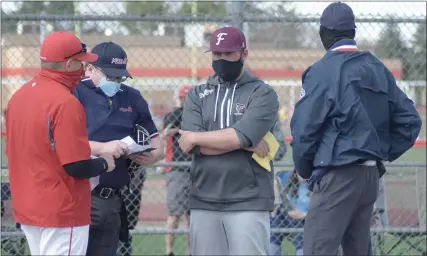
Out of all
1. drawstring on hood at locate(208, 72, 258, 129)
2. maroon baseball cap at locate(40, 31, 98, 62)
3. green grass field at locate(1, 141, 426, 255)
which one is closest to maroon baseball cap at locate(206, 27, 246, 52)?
drawstring on hood at locate(208, 72, 258, 129)

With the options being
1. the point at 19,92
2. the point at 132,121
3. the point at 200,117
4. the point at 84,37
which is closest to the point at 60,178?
the point at 19,92

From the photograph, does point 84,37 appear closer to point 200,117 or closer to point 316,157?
point 200,117

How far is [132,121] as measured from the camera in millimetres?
5344

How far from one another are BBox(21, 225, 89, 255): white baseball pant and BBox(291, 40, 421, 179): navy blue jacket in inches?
58.7

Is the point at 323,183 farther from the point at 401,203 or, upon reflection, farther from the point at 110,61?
the point at 401,203

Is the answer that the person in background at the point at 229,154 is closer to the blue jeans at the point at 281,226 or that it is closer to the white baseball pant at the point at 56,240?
the white baseball pant at the point at 56,240

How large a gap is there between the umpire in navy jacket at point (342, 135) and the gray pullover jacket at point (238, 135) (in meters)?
0.42

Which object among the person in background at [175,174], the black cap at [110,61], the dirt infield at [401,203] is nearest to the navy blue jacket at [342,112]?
the black cap at [110,61]

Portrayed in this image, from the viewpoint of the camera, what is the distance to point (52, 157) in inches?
174

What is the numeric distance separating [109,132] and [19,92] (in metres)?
0.78

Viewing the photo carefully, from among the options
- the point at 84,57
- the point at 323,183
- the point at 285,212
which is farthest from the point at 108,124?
the point at 285,212

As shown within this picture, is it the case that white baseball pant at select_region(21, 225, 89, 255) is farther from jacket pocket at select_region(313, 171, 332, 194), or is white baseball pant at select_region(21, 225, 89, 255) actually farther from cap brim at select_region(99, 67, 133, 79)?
jacket pocket at select_region(313, 171, 332, 194)

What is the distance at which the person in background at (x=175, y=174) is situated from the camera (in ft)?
26.1

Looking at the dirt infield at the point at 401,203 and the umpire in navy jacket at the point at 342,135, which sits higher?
the umpire in navy jacket at the point at 342,135
